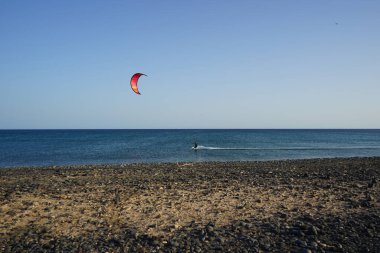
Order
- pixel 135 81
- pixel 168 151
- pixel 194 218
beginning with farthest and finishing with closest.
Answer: pixel 168 151
pixel 135 81
pixel 194 218

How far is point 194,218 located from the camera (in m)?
9.48

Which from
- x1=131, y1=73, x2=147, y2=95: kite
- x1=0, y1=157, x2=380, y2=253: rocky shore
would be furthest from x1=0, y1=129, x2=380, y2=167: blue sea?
x1=0, y1=157, x2=380, y2=253: rocky shore

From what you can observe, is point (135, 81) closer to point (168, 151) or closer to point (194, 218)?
point (194, 218)

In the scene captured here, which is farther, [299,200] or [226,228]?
[299,200]

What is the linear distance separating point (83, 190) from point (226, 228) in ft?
24.4

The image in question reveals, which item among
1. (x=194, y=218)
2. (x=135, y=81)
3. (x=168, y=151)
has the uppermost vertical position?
(x=135, y=81)

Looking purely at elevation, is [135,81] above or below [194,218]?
above

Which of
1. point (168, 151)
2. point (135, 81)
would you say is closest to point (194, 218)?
point (135, 81)

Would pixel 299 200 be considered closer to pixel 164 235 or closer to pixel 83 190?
pixel 164 235

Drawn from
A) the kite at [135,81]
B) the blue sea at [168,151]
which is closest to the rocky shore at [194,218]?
the kite at [135,81]

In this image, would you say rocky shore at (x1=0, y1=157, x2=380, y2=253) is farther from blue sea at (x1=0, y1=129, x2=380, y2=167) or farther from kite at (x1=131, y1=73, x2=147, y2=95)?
blue sea at (x1=0, y1=129, x2=380, y2=167)

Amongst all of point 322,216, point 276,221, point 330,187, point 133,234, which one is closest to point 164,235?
point 133,234

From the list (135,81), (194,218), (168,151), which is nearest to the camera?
(194,218)

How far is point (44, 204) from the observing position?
1134 cm
